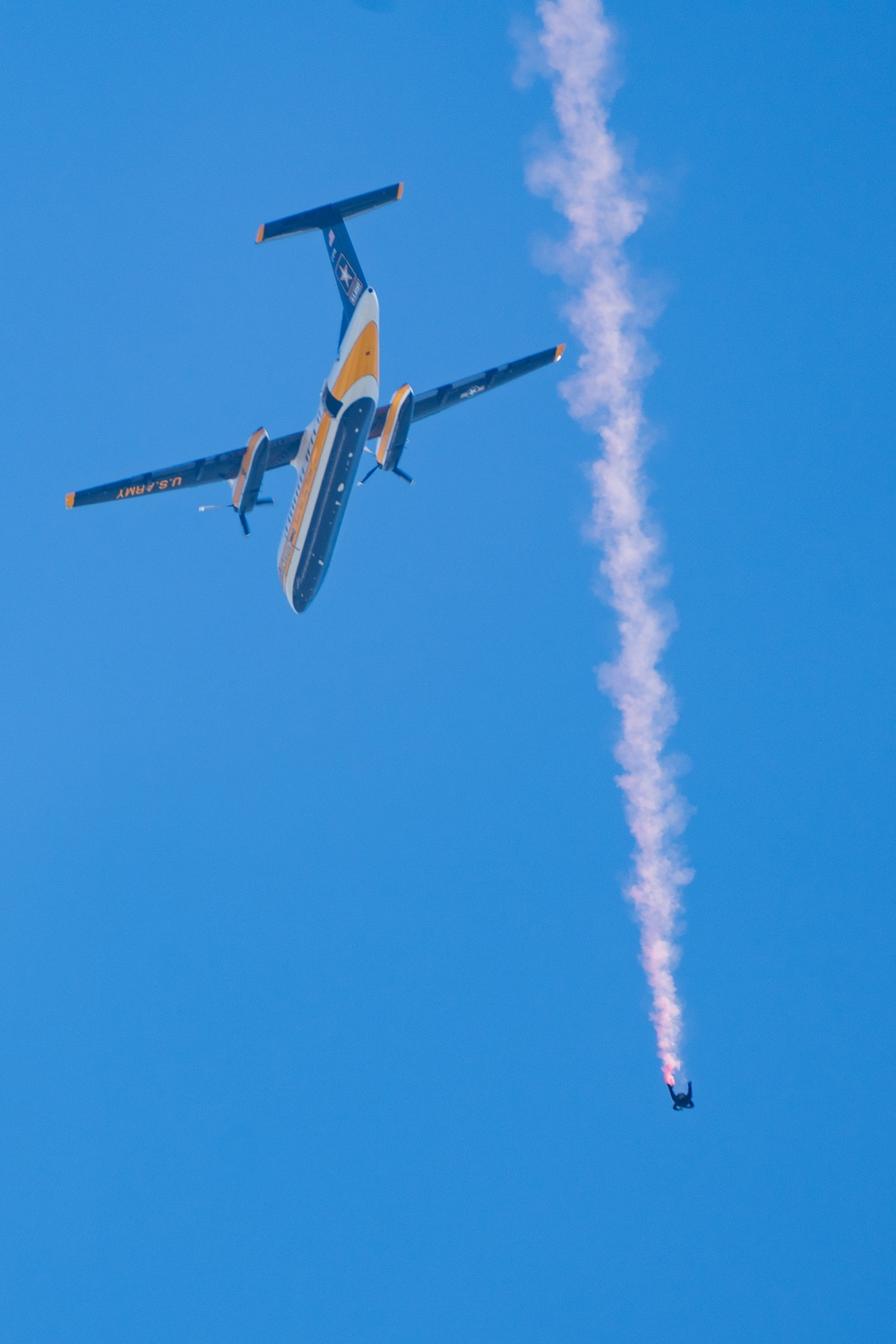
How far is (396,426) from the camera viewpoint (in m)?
42.4

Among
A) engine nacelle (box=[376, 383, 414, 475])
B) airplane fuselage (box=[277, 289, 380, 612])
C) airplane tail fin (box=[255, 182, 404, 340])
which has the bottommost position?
airplane fuselage (box=[277, 289, 380, 612])

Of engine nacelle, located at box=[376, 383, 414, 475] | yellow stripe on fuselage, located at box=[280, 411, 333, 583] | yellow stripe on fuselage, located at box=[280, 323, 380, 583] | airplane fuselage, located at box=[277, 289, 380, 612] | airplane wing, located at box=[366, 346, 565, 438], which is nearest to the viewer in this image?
yellow stripe on fuselage, located at box=[280, 323, 380, 583]

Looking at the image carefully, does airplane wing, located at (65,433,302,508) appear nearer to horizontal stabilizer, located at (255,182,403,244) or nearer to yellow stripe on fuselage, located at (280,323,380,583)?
yellow stripe on fuselage, located at (280,323,380,583)

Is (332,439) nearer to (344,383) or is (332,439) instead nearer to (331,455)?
(331,455)

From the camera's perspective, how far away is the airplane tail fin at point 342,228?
40.2 m

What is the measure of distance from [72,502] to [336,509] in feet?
26.4

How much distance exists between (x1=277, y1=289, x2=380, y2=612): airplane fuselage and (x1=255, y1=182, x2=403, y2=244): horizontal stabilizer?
3252mm

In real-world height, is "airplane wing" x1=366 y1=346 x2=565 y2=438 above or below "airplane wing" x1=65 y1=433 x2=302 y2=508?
above

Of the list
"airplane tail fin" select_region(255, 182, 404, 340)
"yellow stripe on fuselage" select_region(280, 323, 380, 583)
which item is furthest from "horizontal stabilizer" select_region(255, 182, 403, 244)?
"yellow stripe on fuselage" select_region(280, 323, 380, 583)

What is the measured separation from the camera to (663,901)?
144ft

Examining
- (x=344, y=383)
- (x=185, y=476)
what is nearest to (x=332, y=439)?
(x=344, y=383)

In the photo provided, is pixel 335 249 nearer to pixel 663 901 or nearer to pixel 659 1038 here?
pixel 663 901

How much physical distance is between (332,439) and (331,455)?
47 centimetres

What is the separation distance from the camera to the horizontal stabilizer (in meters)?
40.1
